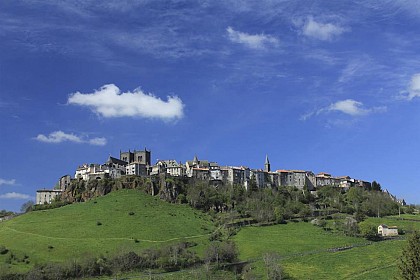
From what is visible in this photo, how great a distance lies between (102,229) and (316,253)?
196 ft

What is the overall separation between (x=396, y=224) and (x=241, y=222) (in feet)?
160

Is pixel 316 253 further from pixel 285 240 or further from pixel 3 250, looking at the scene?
pixel 3 250

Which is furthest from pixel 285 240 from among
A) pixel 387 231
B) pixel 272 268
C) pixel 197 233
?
pixel 272 268

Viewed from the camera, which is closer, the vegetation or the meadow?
the meadow

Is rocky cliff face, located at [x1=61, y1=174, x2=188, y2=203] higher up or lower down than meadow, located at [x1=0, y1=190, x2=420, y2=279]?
higher up

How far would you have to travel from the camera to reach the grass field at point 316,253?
104 meters

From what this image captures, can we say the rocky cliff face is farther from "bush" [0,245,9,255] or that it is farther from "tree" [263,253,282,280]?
"tree" [263,253,282,280]

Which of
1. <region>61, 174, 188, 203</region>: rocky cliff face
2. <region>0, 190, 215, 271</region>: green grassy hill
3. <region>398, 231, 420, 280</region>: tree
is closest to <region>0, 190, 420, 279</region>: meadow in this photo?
<region>0, 190, 215, 271</region>: green grassy hill

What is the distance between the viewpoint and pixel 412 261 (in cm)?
4747

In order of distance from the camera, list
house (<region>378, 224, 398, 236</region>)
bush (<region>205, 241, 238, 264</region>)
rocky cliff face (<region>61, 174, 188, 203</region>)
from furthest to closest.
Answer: rocky cliff face (<region>61, 174, 188, 203</region>) → house (<region>378, 224, 398, 236</region>) → bush (<region>205, 241, 238, 264</region>)

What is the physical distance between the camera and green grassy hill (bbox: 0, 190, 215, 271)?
125875 millimetres

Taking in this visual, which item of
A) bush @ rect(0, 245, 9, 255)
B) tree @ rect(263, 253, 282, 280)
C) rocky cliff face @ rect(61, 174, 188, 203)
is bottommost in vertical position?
tree @ rect(263, 253, 282, 280)

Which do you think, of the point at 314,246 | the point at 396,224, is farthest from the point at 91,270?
the point at 396,224

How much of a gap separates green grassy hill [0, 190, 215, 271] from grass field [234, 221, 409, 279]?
1426 centimetres
